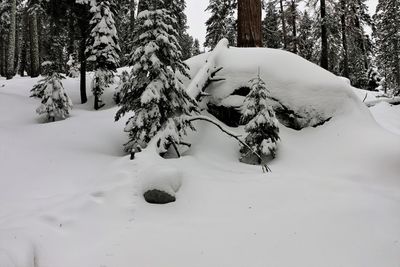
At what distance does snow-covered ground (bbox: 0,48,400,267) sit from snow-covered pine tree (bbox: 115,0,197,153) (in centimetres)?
69

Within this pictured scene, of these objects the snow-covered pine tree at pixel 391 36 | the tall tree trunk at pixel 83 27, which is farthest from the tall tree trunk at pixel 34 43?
the snow-covered pine tree at pixel 391 36

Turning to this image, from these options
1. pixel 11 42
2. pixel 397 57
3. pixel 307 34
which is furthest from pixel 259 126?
pixel 397 57

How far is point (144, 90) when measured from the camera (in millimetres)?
6594

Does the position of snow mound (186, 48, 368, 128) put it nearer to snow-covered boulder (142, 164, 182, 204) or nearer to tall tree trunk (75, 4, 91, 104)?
snow-covered boulder (142, 164, 182, 204)

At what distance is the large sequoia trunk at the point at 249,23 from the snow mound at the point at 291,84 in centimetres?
110

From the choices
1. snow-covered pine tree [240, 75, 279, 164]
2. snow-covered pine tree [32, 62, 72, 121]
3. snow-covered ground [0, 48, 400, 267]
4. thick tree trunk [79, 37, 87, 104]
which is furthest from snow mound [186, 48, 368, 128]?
thick tree trunk [79, 37, 87, 104]

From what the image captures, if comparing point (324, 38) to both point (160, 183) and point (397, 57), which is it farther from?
point (397, 57)

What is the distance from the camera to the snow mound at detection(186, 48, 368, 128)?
7586mm

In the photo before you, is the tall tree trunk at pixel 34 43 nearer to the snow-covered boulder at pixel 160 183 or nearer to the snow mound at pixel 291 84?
the snow mound at pixel 291 84

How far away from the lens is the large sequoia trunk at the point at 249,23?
9.42m

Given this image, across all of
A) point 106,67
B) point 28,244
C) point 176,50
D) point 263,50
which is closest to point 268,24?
point 106,67

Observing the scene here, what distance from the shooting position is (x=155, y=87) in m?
6.41

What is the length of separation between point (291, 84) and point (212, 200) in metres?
4.14

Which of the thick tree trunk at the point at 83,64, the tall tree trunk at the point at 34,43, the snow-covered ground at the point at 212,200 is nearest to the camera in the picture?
the snow-covered ground at the point at 212,200
